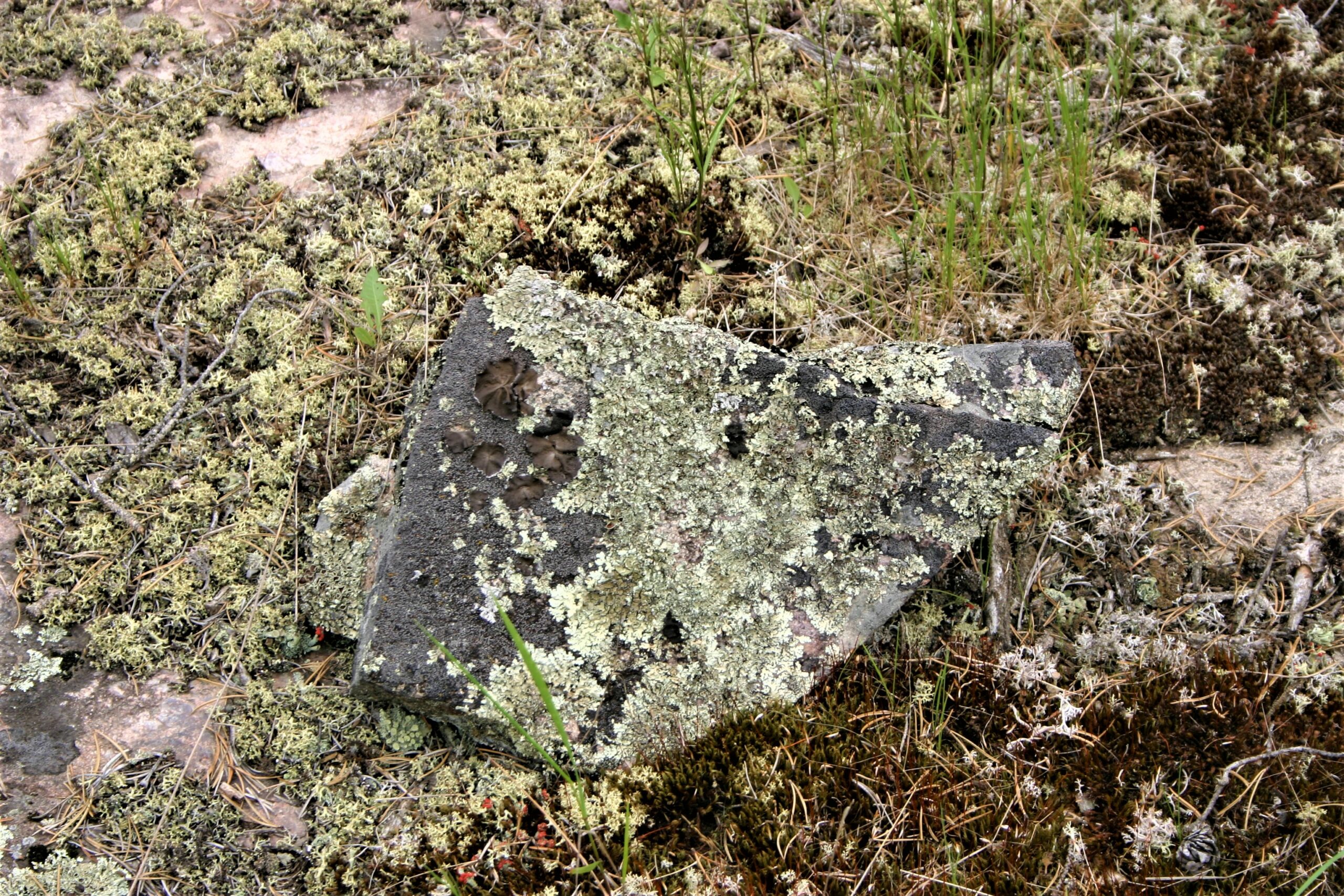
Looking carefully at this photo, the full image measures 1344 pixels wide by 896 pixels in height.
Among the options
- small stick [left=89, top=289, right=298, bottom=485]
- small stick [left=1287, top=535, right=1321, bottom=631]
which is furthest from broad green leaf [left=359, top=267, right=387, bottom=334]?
small stick [left=1287, top=535, right=1321, bottom=631]

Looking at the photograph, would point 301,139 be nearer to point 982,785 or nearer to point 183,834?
point 183,834

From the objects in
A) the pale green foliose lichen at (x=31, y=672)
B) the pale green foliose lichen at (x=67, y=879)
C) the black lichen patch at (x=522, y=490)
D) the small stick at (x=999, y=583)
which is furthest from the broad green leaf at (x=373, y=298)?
the small stick at (x=999, y=583)

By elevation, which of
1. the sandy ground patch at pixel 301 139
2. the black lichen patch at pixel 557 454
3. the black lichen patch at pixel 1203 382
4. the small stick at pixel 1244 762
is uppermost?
the sandy ground patch at pixel 301 139

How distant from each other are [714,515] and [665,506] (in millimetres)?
161

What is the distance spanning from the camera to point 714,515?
3.05 meters

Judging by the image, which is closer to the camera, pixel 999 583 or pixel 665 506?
pixel 665 506

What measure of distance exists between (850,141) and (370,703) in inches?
114

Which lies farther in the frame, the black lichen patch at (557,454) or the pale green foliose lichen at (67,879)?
the black lichen patch at (557,454)

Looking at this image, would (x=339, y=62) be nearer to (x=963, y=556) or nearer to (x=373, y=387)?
(x=373, y=387)

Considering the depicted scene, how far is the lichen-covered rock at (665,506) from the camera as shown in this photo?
Answer: 115 inches

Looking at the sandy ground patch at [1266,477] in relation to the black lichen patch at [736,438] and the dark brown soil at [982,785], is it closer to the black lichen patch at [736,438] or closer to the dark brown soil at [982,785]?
the dark brown soil at [982,785]

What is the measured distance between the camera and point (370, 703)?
3043mm

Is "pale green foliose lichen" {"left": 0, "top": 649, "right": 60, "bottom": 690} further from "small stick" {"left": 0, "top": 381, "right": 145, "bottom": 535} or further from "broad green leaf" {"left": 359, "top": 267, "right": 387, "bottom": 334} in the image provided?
"broad green leaf" {"left": 359, "top": 267, "right": 387, "bottom": 334}

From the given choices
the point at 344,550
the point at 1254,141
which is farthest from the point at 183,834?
the point at 1254,141
